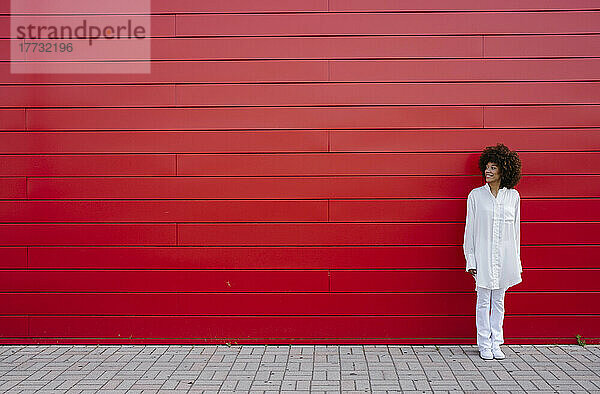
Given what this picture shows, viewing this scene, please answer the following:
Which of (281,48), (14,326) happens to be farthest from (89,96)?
(14,326)

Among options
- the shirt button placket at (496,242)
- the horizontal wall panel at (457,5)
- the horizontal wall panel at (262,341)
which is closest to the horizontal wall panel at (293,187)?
the shirt button placket at (496,242)

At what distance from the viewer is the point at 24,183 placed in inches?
238

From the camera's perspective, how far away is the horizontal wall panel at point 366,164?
593 cm

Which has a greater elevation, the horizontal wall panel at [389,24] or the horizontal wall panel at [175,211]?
the horizontal wall panel at [389,24]

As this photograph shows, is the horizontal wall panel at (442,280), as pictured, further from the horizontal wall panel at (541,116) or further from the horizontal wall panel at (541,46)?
the horizontal wall panel at (541,46)

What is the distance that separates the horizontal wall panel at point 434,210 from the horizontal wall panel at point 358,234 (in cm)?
6

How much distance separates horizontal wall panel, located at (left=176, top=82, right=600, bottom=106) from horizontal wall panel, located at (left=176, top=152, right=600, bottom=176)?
486 mm

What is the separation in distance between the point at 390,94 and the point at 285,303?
2.15 metres

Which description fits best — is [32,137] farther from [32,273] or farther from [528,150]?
[528,150]

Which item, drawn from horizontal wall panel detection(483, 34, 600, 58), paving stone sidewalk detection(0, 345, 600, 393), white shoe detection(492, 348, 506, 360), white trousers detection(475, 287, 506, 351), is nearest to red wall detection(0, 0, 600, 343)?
horizontal wall panel detection(483, 34, 600, 58)

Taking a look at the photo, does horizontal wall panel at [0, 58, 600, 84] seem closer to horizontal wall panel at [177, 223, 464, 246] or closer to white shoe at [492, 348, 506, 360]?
horizontal wall panel at [177, 223, 464, 246]

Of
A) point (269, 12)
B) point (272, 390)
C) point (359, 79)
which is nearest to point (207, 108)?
point (269, 12)

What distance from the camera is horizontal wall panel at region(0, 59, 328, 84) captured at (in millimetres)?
5980

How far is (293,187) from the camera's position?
5.99 m
